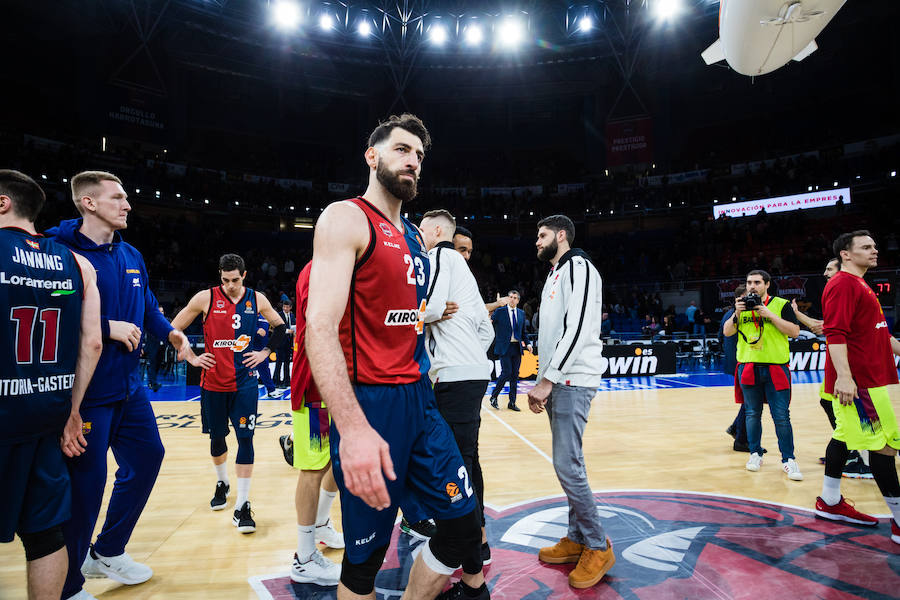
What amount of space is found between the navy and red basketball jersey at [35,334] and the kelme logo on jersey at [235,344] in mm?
1616

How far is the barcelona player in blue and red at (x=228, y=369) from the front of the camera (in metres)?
3.88

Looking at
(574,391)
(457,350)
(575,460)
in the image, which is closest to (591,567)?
(575,460)

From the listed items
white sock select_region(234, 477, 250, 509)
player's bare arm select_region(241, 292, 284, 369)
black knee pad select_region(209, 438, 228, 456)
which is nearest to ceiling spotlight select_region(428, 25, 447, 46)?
player's bare arm select_region(241, 292, 284, 369)

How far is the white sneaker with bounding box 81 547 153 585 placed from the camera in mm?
2871

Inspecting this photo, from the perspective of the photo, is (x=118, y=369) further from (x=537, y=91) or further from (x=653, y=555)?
(x=537, y=91)

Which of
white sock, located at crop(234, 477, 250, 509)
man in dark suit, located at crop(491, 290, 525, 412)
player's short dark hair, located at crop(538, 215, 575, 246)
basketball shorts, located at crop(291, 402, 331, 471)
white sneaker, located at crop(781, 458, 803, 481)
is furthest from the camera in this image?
man in dark suit, located at crop(491, 290, 525, 412)

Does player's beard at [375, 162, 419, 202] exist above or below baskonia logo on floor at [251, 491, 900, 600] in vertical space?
above

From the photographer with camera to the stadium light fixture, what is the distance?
19.9 m

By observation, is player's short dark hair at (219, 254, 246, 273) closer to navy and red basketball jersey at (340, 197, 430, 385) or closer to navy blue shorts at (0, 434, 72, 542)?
navy blue shorts at (0, 434, 72, 542)

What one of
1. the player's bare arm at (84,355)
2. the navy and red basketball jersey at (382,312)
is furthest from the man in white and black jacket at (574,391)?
the player's bare arm at (84,355)

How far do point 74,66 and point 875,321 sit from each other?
28.8m

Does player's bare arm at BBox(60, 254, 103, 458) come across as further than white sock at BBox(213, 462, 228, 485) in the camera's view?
No

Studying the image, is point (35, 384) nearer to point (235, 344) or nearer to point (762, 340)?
point (235, 344)

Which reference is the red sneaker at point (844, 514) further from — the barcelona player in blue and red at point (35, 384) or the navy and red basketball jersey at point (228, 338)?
the barcelona player in blue and red at point (35, 384)
